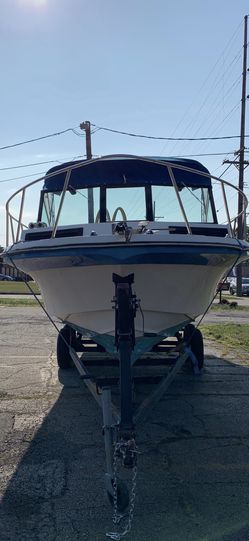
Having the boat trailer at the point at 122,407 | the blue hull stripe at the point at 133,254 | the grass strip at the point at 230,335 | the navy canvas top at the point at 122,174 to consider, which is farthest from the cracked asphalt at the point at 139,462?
the grass strip at the point at 230,335

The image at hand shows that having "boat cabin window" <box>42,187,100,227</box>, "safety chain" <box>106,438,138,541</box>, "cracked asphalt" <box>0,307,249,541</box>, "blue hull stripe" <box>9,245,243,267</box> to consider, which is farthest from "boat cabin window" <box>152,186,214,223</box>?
"safety chain" <box>106,438,138,541</box>

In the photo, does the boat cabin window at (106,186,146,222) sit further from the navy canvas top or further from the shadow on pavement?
the shadow on pavement

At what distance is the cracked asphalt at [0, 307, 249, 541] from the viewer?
303cm

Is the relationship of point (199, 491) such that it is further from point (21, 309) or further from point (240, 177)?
point (240, 177)

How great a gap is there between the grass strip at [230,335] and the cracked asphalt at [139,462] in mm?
2665

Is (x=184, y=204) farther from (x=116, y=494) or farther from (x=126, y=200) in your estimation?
(x=116, y=494)

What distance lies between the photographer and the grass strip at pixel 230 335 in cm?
950

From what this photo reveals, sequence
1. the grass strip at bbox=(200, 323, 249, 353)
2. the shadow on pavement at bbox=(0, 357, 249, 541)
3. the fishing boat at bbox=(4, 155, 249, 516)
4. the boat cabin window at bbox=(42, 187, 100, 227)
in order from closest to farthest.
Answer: the shadow on pavement at bbox=(0, 357, 249, 541)
the fishing boat at bbox=(4, 155, 249, 516)
the boat cabin window at bbox=(42, 187, 100, 227)
the grass strip at bbox=(200, 323, 249, 353)

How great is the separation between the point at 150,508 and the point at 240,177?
2757 centimetres

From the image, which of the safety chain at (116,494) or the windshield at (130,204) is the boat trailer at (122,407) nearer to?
the safety chain at (116,494)

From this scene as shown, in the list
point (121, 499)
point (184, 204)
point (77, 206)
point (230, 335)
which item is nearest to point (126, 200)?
point (77, 206)

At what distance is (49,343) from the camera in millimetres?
9547

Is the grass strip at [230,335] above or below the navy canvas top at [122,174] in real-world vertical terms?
below

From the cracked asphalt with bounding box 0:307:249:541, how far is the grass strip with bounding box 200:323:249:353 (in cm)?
267
